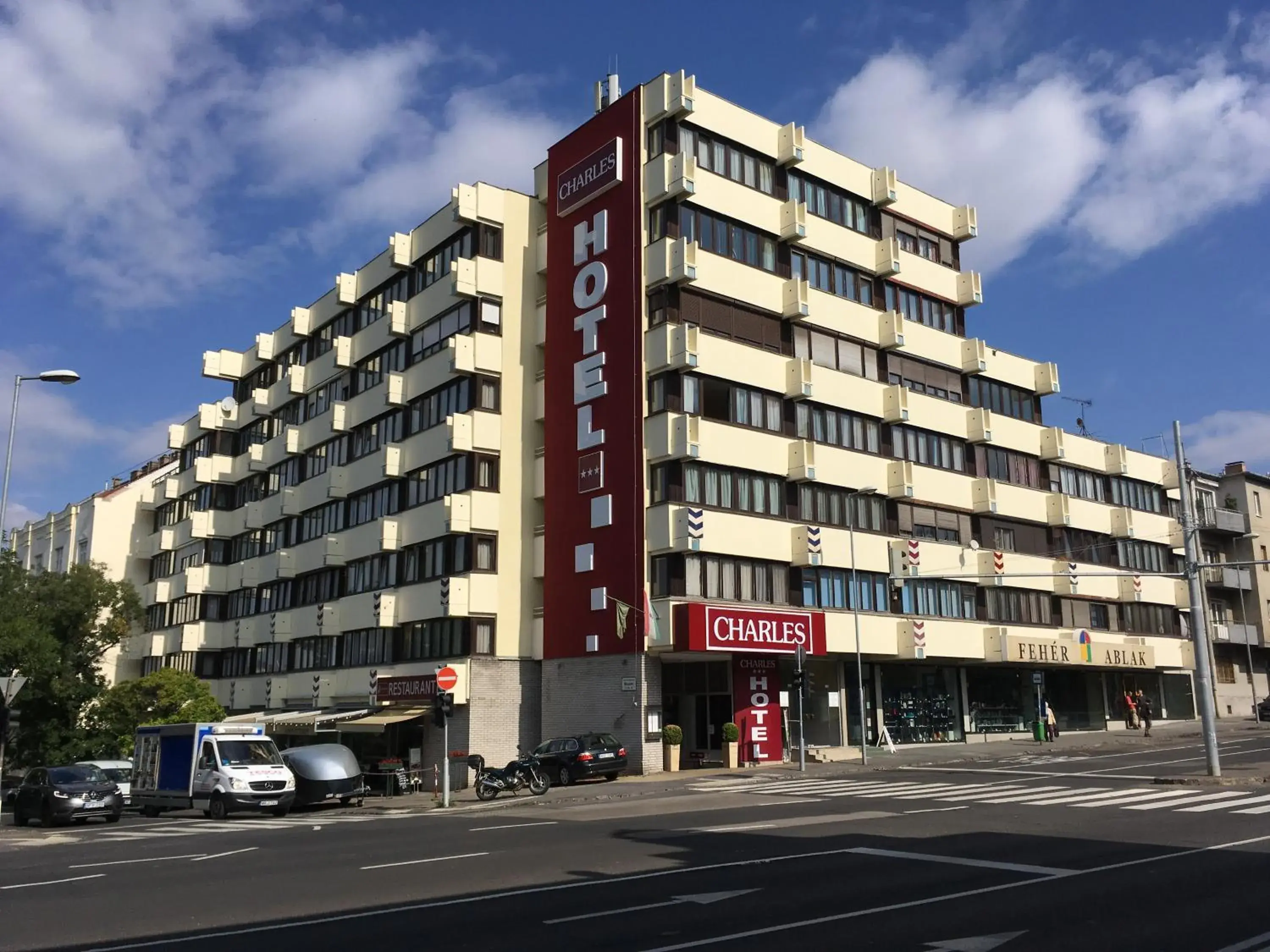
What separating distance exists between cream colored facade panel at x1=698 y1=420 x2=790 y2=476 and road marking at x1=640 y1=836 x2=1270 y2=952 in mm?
24870

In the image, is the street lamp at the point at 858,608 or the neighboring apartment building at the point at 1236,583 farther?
the neighboring apartment building at the point at 1236,583

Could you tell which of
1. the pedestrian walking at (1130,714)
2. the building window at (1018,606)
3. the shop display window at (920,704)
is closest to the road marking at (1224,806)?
the shop display window at (920,704)

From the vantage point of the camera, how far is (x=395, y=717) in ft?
135

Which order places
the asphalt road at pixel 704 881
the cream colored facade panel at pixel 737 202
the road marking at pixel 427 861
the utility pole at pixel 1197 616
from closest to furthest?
the asphalt road at pixel 704 881 < the road marking at pixel 427 861 < the utility pole at pixel 1197 616 < the cream colored facade panel at pixel 737 202

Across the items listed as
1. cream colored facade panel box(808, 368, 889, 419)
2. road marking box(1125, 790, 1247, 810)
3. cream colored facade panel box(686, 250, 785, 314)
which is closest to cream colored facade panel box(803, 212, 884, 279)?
cream colored facade panel box(686, 250, 785, 314)

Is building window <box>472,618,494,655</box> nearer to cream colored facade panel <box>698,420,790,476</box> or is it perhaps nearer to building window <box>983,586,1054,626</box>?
cream colored facade panel <box>698,420,790,476</box>

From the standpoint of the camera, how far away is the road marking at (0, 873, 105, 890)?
1488cm

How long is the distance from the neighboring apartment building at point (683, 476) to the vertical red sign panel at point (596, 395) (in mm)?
129

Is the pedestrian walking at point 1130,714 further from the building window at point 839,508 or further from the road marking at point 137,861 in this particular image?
the road marking at point 137,861

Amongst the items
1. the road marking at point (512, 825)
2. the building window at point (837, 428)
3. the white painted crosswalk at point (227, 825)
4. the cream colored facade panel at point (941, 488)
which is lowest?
the white painted crosswalk at point (227, 825)

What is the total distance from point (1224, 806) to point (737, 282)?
2553 cm

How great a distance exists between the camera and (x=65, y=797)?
28.7 metres

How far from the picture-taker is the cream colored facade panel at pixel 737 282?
39.8 m

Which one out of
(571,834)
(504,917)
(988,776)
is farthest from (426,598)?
(504,917)
